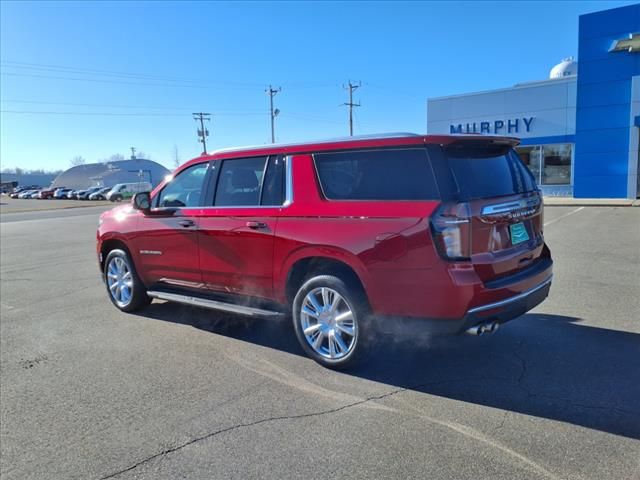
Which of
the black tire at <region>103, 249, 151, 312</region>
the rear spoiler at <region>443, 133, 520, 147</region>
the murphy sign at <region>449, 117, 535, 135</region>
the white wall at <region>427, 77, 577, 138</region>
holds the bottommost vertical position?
the black tire at <region>103, 249, 151, 312</region>

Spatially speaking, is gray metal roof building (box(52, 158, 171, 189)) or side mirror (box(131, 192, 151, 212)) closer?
side mirror (box(131, 192, 151, 212))

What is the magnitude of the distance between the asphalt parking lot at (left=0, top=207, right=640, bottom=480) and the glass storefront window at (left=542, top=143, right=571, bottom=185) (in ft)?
73.6

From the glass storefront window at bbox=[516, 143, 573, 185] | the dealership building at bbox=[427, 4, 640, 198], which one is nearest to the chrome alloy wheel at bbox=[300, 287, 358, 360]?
the dealership building at bbox=[427, 4, 640, 198]

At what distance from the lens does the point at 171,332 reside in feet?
18.2

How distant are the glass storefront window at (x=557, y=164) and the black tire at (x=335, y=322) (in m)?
25.6

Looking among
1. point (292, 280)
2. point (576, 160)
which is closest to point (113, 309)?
point (292, 280)

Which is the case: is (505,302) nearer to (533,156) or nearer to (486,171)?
(486,171)

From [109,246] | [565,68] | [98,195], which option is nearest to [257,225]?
[109,246]

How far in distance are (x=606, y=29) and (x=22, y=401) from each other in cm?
2717

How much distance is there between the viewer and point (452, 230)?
3.58m

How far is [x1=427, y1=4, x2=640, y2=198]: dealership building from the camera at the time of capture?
23125 millimetres

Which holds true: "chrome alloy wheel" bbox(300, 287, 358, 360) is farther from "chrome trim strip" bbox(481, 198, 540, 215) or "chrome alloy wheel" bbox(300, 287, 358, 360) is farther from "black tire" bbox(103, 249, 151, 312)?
"black tire" bbox(103, 249, 151, 312)

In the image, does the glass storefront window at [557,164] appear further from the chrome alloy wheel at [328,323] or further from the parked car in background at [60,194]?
the parked car in background at [60,194]

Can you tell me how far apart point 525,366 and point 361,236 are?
1.80 m
